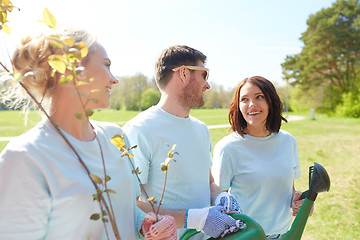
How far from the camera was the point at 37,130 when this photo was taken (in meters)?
1.15

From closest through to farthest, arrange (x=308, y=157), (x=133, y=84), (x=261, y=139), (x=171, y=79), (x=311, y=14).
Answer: (x=171, y=79) → (x=261, y=139) → (x=308, y=157) → (x=311, y=14) → (x=133, y=84)

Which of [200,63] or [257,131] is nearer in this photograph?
[200,63]

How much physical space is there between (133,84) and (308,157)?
3502 centimetres

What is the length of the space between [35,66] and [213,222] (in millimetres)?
1014

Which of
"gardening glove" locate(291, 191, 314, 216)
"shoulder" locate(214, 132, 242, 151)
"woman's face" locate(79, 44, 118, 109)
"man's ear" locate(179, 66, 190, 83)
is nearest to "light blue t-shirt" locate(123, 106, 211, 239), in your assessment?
"man's ear" locate(179, 66, 190, 83)

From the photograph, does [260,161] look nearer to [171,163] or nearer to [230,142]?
[230,142]

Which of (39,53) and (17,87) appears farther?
(17,87)

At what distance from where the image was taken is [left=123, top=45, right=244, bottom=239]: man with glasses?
1.70 meters

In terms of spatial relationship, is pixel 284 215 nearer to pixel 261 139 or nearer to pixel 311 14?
pixel 261 139

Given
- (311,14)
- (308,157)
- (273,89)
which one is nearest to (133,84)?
(311,14)

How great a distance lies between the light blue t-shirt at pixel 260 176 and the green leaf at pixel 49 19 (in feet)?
5.45

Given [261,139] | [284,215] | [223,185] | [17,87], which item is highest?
[17,87]

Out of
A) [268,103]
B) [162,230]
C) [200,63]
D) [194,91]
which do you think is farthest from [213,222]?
[268,103]

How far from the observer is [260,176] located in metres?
2.18
